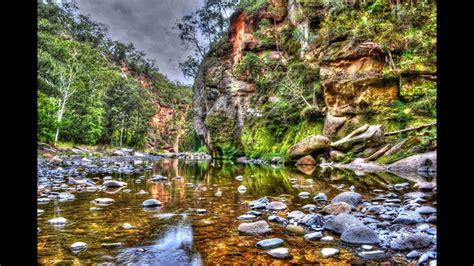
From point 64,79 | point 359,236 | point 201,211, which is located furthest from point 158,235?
point 64,79

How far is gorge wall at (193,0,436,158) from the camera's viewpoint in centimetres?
1577

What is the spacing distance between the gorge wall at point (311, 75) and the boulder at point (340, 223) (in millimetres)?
10456

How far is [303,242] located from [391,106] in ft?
52.3

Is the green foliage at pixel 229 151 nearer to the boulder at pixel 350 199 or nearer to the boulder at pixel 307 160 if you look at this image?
the boulder at pixel 307 160

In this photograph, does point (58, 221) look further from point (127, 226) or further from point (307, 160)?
point (307, 160)

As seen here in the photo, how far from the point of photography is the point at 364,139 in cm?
1468

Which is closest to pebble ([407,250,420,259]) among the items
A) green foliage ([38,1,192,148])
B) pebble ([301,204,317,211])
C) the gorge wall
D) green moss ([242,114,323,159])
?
pebble ([301,204,317,211])

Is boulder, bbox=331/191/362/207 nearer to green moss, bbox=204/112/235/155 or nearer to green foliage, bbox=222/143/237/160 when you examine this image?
green foliage, bbox=222/143/237/160

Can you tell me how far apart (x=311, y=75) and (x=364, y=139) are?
10.3 metres

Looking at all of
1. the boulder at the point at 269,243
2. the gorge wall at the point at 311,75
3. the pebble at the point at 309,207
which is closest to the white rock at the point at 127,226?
the boulder at the point at 269,243

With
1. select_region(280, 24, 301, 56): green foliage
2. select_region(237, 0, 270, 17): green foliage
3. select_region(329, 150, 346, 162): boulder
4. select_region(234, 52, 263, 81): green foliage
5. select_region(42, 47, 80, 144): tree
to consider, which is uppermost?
select_region(237, 0, 270, 17): green foliage

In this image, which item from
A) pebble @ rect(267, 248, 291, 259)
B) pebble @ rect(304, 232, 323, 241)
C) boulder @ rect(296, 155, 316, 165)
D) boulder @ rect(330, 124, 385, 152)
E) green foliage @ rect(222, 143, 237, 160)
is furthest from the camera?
green foliage @ rect(222, 143, 237, 160)

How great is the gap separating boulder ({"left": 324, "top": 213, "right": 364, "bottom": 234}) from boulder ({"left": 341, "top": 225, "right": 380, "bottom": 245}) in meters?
0.23
